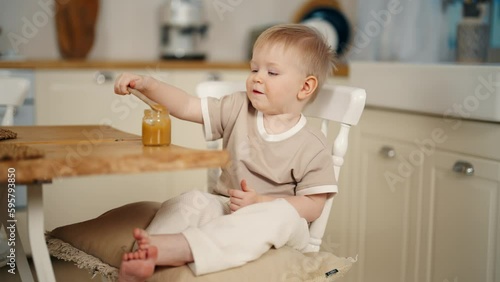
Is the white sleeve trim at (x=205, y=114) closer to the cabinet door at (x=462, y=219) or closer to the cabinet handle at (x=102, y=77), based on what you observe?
the cabinet door at (x=462, y=219)

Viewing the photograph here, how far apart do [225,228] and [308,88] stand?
1.51 ft

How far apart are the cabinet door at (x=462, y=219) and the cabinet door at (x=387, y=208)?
0.08 meters

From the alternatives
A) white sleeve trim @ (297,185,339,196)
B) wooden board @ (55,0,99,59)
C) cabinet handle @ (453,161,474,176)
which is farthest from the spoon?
wooden board @ (55,0,99,59)

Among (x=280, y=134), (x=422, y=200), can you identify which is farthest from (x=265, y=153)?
(x=422, y=200)

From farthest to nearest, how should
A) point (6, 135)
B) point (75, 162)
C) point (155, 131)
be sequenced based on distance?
point (6, 135)
point (155, 131)
point (75, 162)

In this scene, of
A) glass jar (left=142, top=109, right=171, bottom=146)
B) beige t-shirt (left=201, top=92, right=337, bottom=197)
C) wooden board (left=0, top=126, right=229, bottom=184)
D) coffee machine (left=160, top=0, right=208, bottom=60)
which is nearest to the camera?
wooden board (left=0, top=126, right=229, bottom=184)

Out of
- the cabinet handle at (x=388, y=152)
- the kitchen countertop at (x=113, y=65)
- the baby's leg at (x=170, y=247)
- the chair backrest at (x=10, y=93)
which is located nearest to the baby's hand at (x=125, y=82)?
the baby's leg at (x=170, y=247)

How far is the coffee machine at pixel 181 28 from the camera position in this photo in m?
3.06

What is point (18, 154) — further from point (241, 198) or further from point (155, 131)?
point (241, 198)

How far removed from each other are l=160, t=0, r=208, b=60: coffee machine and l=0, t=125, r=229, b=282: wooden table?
1812 millimetres

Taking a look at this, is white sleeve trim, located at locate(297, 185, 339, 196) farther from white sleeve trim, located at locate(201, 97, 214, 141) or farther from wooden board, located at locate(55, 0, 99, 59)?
wooden board, located at locate(55, 0, 99, 59)

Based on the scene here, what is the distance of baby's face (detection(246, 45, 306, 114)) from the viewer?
141 centimetres

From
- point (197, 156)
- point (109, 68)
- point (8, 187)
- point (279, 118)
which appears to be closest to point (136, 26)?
point (109, 68)

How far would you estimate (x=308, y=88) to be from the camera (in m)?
1.47
